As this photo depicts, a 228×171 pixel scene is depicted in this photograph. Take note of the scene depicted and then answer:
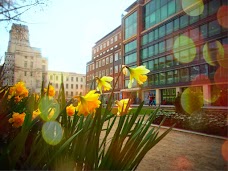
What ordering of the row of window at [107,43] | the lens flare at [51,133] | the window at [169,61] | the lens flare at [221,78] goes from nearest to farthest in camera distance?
the lens flare at [51,133] → the lens flare at [221,78] → the window at [169,61] → the row of window at [107,43]

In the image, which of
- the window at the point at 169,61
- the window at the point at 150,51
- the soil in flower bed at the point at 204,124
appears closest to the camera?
the soil in flower bed at the point at 204,124

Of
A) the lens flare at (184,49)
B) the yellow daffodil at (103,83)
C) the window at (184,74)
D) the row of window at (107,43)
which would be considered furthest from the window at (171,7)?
the yellow daffodil at (103,83)

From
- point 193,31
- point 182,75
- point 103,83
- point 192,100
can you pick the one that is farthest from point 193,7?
point 103,83

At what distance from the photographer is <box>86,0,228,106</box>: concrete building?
85.5 feet

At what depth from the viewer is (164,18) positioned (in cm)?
3478

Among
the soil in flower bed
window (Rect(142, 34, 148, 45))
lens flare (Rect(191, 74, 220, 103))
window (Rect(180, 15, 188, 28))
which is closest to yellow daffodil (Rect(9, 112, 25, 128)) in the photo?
the soil in flower bed

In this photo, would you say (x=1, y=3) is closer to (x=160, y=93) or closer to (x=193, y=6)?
(x=193, y=6)

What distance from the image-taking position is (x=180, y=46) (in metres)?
31.4

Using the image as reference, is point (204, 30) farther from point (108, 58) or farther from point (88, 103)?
point (108, 58)

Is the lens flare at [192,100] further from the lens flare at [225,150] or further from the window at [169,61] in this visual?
the window at [169,61]

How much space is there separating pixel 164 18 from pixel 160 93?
12.0 metres

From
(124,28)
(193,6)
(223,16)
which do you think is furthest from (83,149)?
(124,28)

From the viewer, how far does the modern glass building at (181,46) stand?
26031 mm

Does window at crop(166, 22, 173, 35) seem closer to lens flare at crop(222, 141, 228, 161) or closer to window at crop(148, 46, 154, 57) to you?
window at crop(148, 46, 154, 57)
